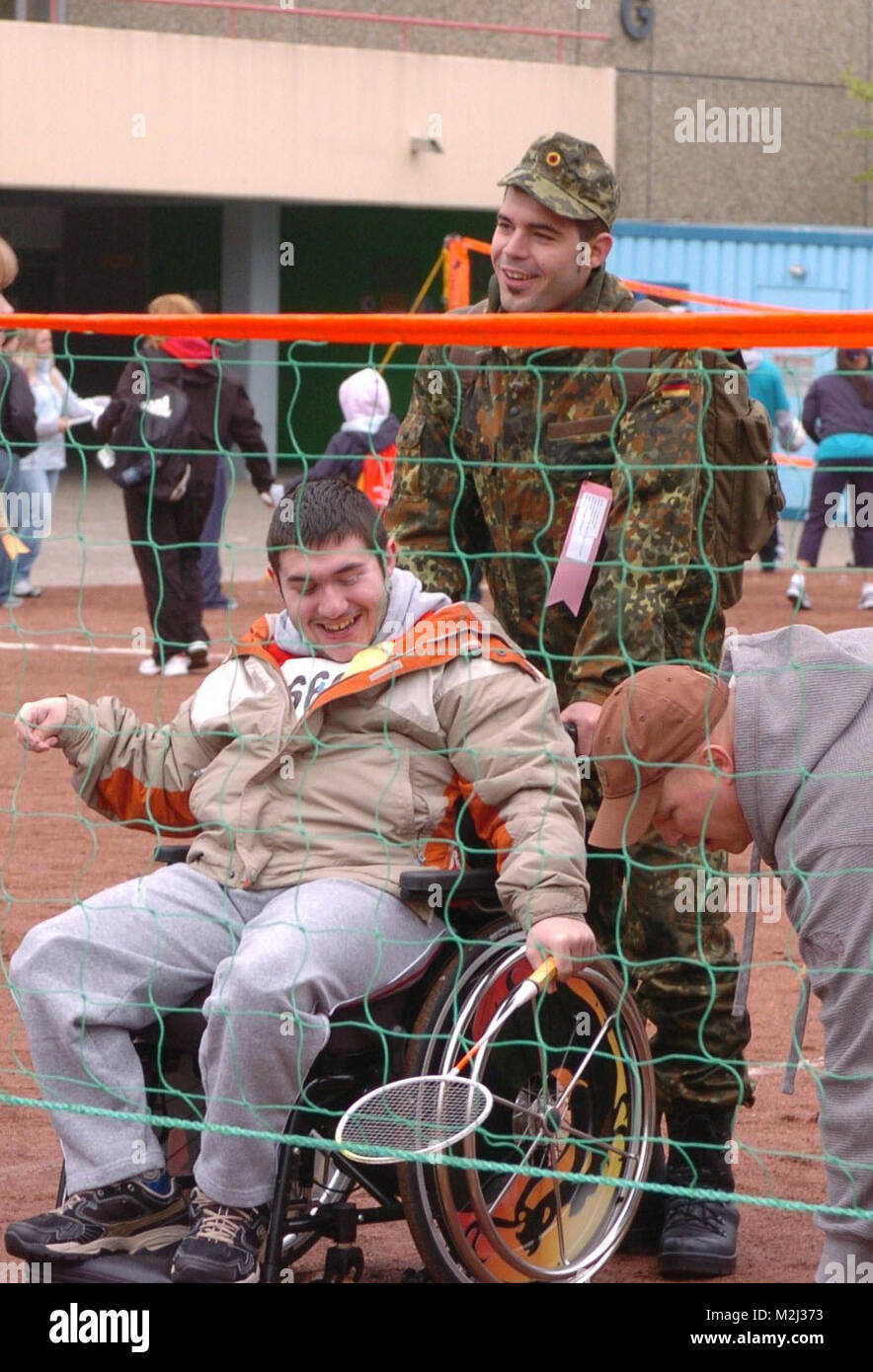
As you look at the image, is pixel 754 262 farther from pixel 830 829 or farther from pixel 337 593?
→ pixel 830 829

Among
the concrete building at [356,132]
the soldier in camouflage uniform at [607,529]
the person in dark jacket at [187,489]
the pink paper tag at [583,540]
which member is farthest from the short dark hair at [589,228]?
the concrete building at [356,132]

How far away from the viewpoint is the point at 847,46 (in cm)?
2456

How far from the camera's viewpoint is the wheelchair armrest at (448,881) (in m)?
3.26

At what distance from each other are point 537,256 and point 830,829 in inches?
54.8

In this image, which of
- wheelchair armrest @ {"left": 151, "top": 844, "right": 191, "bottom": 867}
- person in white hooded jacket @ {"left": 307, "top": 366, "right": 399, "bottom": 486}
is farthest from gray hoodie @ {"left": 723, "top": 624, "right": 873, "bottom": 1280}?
person in white hooded jacket @ {"left": 307, "top": 366, "right": 399, "bottom": 486}

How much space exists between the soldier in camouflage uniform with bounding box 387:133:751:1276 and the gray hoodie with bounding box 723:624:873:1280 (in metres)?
0.71

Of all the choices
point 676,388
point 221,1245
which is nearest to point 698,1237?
point 221,1245

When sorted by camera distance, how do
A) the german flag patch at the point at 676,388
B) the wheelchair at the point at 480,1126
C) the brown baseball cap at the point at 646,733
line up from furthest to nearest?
the german flag patch at the point at 676,388
the wheelchair at the point at 480,1126
the brown baseball cap at the point at 646,733

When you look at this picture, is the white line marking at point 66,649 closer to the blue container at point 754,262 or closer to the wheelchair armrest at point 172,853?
the wheelchair armrest at point 172,853

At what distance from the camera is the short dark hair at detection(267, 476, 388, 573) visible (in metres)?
3.51

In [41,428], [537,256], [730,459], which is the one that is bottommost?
[41,428]

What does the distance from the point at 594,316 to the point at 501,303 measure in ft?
1.82

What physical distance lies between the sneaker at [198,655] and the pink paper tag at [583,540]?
6.07m

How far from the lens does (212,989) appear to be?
3.25 meters
